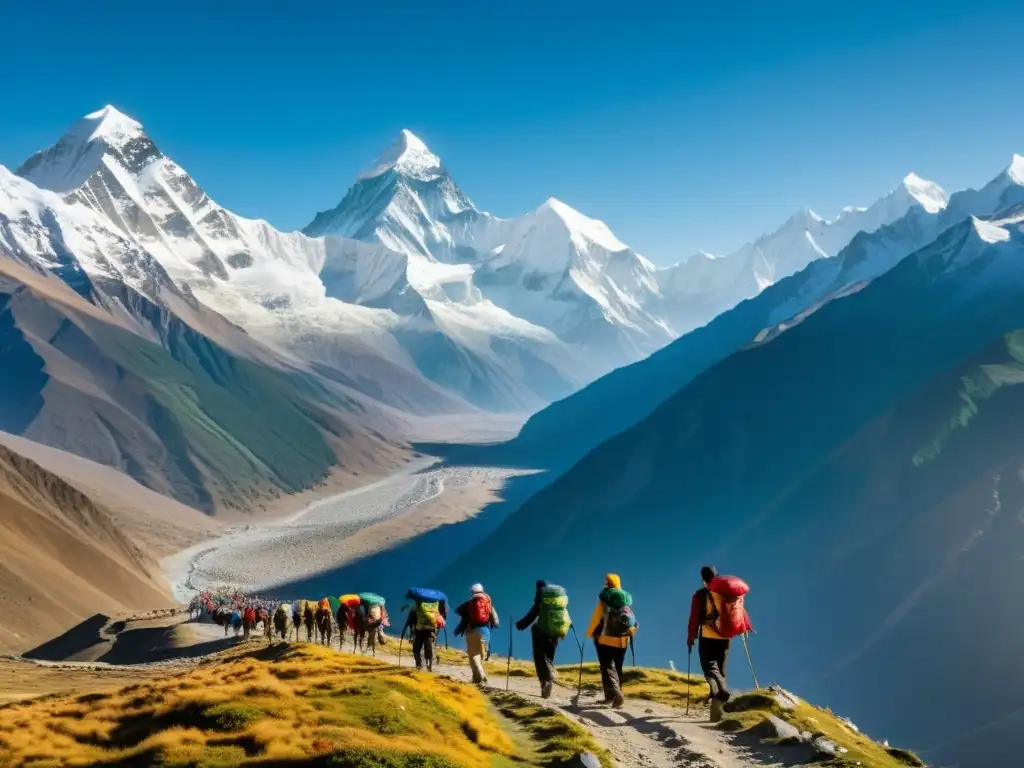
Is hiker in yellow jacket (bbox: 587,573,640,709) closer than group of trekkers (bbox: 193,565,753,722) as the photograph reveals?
No

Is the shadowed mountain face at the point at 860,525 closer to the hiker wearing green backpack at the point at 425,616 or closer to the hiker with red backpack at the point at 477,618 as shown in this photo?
the hiker wearing green backpack at the point at 425,616

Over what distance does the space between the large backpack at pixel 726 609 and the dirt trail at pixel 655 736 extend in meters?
2.87

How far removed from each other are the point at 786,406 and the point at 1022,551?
78.2 m

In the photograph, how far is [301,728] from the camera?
2322 centimetres

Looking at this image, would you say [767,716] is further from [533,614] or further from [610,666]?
[533,614]

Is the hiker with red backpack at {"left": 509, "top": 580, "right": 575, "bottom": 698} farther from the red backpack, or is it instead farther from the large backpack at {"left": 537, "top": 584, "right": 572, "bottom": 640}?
the red backpack

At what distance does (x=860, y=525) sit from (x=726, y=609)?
123 metres

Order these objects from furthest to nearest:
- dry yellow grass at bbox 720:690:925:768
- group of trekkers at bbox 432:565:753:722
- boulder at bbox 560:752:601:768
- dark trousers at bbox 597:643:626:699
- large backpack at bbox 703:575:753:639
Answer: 1. dark trousers at bbox 597:643:626:699
2. group of trekkers at bbox 432:565:753:722
3. large backpack at bbox 703:575:753:639
4. dry yellow grass at bbox 720:690:925:768
5. boulder at bbox 560:752:601:768

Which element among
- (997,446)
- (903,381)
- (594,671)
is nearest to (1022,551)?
(997,446)

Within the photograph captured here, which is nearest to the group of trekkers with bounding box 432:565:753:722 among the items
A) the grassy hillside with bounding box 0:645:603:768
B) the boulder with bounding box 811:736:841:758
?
the grassy hillside with bounding box 0:645:603:768

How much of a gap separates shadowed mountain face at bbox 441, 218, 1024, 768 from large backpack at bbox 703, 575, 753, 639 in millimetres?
75546

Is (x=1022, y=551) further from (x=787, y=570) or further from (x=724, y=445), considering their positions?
(x=724, y=445)

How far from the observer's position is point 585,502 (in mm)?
191375

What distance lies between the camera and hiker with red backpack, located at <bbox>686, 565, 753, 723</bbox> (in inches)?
1017
